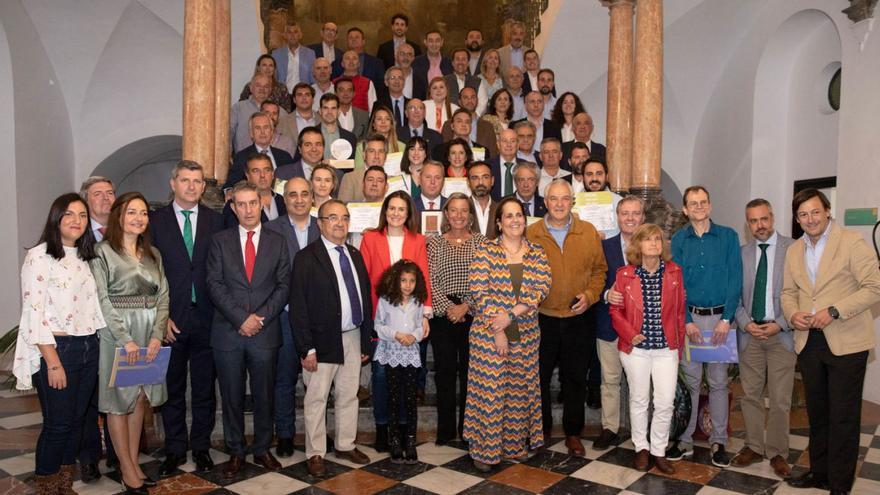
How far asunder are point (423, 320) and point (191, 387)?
170 cm

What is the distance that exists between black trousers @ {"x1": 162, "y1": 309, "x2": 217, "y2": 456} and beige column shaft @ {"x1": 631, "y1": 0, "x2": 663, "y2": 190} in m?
4.81

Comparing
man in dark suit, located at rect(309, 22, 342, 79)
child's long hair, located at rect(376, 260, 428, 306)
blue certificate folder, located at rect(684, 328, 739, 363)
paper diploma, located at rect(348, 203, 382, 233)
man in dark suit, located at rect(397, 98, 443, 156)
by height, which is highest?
man in dark suit, located at rect(309, 22, 342, 79)

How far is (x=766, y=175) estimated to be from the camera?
9.52 meters

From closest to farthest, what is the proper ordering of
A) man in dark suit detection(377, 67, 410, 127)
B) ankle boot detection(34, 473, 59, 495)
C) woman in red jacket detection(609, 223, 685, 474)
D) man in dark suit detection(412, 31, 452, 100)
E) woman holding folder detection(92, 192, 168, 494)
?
ankle boot detection(34, 473, 59, 495), woman holding folder detection(92, 192, 168, 494), woman in red jacket detection(609, 223, 685, 474), man in dark suit detection(377, 67, 410, 127), man in dark suit detection(412, 31, 452, 100)

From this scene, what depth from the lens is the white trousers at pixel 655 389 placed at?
4.36 m

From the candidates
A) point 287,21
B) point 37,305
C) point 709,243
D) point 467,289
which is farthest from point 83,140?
point 709,243

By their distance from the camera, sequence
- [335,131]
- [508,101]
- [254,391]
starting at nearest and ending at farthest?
[254,391], [335,131], [508,101]

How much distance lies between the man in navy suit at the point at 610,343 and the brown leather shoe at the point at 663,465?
494 millimetres

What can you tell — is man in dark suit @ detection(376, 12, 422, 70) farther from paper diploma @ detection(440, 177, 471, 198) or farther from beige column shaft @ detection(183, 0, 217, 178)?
paper diploma @ detection(440, 177, 471, 198)

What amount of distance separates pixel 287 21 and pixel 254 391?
331 inches

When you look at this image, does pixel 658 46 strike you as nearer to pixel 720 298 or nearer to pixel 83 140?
pixel 720 298

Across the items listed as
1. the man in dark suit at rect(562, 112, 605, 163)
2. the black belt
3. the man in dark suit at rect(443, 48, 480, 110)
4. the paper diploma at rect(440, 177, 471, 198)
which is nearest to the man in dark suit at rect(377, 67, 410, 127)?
the man in dark suit at rect(443, 48, 480, 110)

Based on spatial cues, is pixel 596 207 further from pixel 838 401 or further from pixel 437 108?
pixel 437 108

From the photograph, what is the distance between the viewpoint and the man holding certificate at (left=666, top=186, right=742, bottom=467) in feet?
14.8
